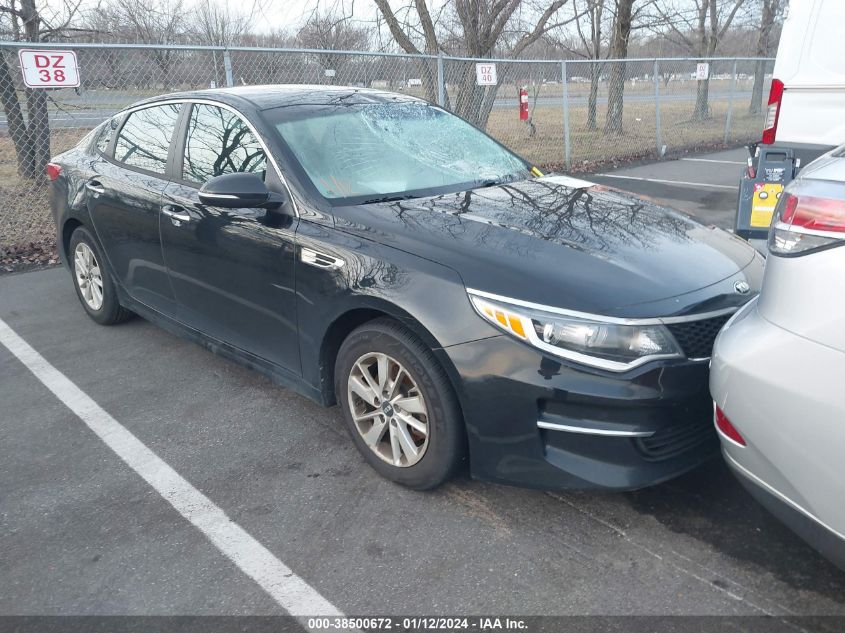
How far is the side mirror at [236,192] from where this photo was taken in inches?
127

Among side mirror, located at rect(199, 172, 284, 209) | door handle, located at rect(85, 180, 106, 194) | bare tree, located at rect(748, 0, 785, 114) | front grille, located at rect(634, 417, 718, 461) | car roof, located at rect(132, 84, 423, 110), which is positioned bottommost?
front grille, located at rect(634, 417, 718, 461)

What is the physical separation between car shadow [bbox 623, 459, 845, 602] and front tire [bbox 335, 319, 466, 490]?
0.83 m

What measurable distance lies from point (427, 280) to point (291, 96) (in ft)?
5.69

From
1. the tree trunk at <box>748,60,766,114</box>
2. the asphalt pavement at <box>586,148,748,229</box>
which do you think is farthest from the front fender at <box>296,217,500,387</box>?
the tree trunk at <box>748,60,766,114</box>

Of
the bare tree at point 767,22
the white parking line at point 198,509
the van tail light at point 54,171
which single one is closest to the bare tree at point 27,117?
the van tail light at point 54,171

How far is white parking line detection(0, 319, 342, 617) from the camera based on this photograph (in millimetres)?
2490

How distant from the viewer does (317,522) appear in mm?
2900

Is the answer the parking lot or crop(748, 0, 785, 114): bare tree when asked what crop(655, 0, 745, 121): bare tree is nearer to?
crop(748, 0, 785, 114): bare tree

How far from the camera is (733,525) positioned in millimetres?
2779

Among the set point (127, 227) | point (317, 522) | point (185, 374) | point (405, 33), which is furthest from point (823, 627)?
point (405, 33)

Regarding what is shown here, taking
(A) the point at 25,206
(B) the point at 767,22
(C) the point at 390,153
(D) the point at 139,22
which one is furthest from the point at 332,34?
(B) the point at 767,22

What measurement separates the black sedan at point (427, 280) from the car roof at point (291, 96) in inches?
0.8

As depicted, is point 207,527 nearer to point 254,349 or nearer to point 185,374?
point 254,349

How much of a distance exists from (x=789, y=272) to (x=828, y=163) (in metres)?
0.42
